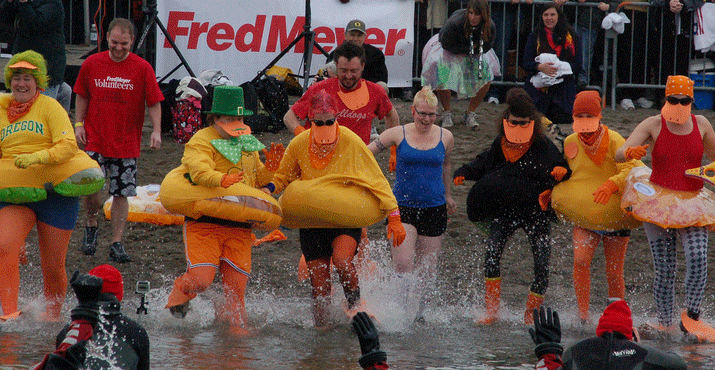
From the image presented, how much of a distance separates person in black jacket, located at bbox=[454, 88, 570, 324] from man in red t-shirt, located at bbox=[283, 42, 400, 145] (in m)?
0.94

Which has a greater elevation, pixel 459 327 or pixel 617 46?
pixel 617 46

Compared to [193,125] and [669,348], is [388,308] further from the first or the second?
[193,125]

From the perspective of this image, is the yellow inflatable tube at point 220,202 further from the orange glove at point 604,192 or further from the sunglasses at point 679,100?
the sunglasses at point 679,100

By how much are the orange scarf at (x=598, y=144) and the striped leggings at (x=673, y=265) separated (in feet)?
1.86

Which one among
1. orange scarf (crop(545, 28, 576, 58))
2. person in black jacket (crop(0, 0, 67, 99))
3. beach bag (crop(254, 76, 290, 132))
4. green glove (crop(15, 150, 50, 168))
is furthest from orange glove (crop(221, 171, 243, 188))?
orange scarf (crop(545, 28, 576, 58))

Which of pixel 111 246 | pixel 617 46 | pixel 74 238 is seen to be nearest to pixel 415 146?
pixel 111 246

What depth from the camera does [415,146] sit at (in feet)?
23.2

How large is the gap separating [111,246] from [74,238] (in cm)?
73

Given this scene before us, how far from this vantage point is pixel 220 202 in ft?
20.5

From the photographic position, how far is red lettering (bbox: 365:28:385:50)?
39.7 feet

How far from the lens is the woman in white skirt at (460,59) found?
10727 mm

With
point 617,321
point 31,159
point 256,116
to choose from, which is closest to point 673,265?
point 617,321

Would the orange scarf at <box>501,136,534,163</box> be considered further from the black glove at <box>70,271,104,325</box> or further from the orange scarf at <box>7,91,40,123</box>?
the black glove at <box>70,271,104,325</box>

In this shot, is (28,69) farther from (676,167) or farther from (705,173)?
(705,173)
